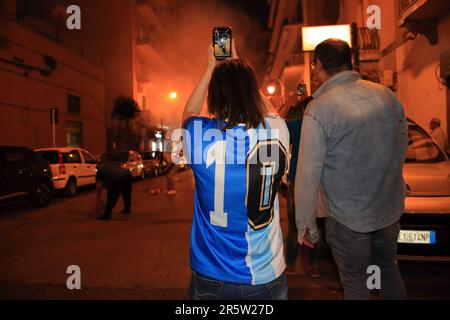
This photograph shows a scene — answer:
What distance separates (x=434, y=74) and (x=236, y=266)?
27.5 feet

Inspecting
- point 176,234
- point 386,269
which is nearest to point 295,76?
point 176,234

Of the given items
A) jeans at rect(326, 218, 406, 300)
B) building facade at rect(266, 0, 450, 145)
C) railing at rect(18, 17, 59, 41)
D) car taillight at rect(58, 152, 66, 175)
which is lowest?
jeans at rect(326, 218, 406, 300)

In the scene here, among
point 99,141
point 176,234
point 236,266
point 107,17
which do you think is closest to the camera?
point 236,266

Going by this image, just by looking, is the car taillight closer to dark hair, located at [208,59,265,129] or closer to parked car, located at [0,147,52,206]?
parked car, located at [0,147,52,206]

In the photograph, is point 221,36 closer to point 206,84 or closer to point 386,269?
point 206,84

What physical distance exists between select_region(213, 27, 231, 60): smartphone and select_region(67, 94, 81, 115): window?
18306mm

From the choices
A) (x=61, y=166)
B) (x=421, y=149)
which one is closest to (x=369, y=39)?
(x=421, y=149)

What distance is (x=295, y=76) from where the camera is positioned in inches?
746

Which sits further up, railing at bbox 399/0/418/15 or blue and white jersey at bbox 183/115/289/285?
railing at bbox 399/0/418/15

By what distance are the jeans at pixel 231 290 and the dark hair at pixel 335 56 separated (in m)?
1.19

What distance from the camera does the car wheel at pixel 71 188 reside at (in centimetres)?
1075

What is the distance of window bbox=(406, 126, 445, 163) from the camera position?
183 inches

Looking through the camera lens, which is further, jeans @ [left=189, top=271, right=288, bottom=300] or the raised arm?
the raised arm

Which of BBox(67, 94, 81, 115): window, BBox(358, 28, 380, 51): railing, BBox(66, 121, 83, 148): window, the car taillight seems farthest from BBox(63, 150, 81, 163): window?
BBox(358, 28, 380, 51): railing
